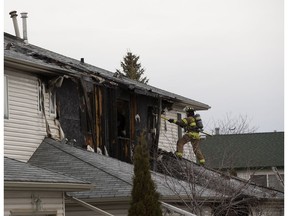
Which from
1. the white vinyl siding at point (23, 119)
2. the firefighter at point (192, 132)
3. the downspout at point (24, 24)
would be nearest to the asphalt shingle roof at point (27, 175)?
the white vinyl siding at point (23, 119)

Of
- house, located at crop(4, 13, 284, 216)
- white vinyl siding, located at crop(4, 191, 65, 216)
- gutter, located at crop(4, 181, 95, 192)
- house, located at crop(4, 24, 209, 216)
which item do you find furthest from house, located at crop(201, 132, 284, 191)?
gutter, located at crop(4, 181, 95, 192)

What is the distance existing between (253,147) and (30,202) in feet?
115

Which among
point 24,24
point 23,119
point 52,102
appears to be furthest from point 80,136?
point 24,24

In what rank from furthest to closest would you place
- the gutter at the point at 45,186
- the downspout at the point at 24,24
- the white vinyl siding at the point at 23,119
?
the downspout at the point at 24,24
the white vinyl siding at the point at 23,119
the gutter at the point at 45,186

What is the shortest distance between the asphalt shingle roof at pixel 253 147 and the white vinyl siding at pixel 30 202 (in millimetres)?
29957

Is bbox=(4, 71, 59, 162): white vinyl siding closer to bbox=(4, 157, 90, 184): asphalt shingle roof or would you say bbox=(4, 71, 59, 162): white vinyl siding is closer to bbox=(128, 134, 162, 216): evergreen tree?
bbox=(4, 157, 90, 184): asphalt shingle roof

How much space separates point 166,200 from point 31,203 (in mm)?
5039

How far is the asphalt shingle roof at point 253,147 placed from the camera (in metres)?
47.4

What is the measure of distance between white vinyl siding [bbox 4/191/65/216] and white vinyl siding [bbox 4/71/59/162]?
375cm

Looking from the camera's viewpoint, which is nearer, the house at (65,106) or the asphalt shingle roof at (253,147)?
the house at (65,106)

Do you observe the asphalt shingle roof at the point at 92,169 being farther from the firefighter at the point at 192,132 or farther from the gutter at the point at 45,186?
the firefighter at the point at 192,132

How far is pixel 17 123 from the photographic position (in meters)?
20.2

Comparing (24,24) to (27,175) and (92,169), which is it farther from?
(27,175)

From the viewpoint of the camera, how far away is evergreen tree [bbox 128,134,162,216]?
616 inches
